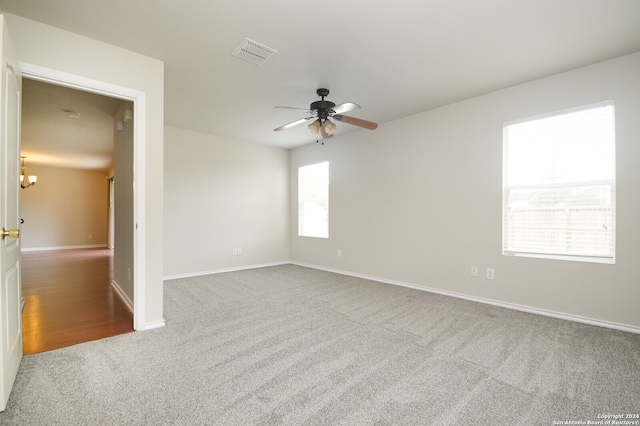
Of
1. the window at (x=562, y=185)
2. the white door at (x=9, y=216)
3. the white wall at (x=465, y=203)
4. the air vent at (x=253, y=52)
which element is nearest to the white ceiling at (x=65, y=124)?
the white door at (x=9, y=216)

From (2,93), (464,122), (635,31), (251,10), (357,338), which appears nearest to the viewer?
(2,93)

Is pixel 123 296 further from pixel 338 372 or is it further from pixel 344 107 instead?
pixel 344 107

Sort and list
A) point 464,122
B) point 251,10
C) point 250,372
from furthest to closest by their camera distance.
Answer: point 464,122 < point 251,10 < point 250,372

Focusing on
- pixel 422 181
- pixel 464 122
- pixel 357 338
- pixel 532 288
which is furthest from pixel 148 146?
pixel 532 288

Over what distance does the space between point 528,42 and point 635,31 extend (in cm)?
77

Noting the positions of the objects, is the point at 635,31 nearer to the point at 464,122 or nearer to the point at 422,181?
the point at 464,122

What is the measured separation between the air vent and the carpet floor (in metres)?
2.52

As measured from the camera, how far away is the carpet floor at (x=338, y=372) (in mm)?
1516

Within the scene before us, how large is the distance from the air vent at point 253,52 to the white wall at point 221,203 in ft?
8.86

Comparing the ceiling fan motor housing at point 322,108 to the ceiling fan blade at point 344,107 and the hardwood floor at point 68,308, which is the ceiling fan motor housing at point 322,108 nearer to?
the ceiling fan blade at point 344,107

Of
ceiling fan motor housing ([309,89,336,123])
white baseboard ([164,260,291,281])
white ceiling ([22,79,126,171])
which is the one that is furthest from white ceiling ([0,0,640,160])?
white baseboard ([164,260,291,281])

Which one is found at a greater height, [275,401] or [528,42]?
[528,42]

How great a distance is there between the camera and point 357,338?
2.45 m

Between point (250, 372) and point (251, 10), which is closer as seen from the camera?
point (250, 372)
